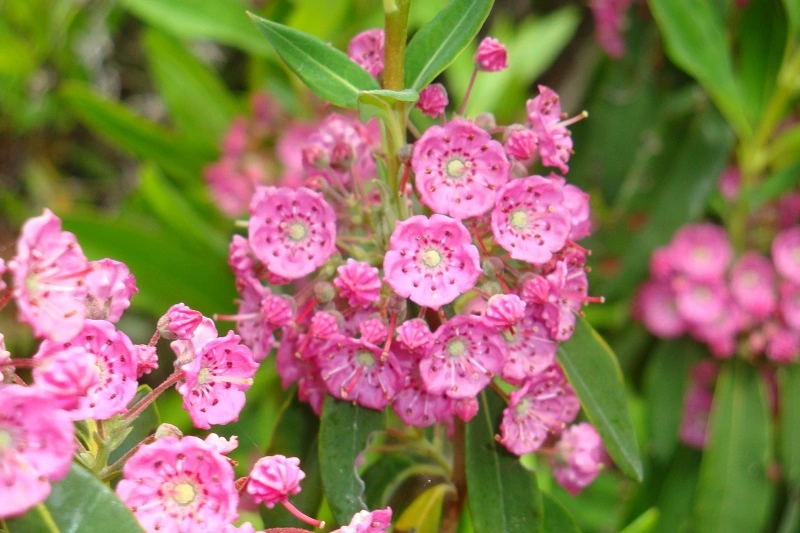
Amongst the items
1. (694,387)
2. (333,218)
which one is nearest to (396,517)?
(333,218)

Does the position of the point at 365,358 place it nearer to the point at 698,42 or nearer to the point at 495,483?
the point at 495,483

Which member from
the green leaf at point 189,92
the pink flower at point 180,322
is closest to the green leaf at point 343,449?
the pink flower at point 180,322

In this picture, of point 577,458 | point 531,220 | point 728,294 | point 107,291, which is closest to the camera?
point 107,291

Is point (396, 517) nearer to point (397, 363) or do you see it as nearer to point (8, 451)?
point (397, 363)

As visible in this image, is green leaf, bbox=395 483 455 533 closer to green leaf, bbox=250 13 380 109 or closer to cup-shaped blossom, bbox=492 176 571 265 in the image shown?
cup-shaped blossom, bbox=492 176 571 265

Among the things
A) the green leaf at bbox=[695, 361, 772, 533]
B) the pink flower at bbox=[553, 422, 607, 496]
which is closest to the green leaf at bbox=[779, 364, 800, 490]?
the green leaf at bbox=[695, 361, 772, 533]

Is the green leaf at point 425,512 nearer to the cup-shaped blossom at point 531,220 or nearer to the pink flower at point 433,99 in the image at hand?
the cup-shaped blossom at point 531,220

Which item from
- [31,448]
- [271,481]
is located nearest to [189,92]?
[271,481]
